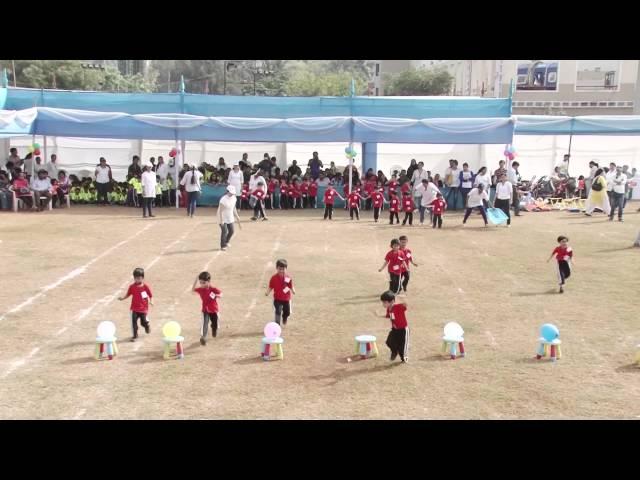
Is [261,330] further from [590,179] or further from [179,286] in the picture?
[590,179]

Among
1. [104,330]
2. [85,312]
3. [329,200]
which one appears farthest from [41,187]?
[104,330]

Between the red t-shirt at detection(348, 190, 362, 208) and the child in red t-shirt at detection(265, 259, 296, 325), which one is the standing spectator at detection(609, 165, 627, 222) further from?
the child in red t-shirt at detection(265, 259, 296, 325)

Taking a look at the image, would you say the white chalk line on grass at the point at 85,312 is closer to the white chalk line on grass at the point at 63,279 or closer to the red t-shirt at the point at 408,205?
the white chalk line on grass at the point at 63,279

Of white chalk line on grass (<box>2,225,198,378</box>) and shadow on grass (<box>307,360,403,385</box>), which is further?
white chalk line on grass (<box>2,225,198,378</box>)

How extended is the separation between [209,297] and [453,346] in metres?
3.72

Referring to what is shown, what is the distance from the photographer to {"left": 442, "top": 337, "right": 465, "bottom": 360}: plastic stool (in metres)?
9.98

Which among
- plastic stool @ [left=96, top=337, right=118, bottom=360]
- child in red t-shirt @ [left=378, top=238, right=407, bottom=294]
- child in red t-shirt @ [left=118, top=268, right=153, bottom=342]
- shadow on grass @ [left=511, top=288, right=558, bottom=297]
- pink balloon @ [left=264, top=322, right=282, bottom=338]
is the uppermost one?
child in red t-shirt @ [left=378, top=238, right=407, bottom=294]

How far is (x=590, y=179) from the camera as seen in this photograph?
2731 centimetres

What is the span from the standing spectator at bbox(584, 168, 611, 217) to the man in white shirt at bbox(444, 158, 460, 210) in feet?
15.2

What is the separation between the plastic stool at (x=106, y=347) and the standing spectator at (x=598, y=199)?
19123 mm

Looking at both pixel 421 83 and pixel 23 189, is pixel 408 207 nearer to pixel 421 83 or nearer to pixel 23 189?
pixel 23 189

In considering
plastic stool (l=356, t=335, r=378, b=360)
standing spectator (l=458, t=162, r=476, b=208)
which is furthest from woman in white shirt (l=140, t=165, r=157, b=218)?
plastic stool (l=356, t=335, r=378, b=360)

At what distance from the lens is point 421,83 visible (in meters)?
79.6

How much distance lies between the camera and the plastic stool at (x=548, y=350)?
1003 centimetres
